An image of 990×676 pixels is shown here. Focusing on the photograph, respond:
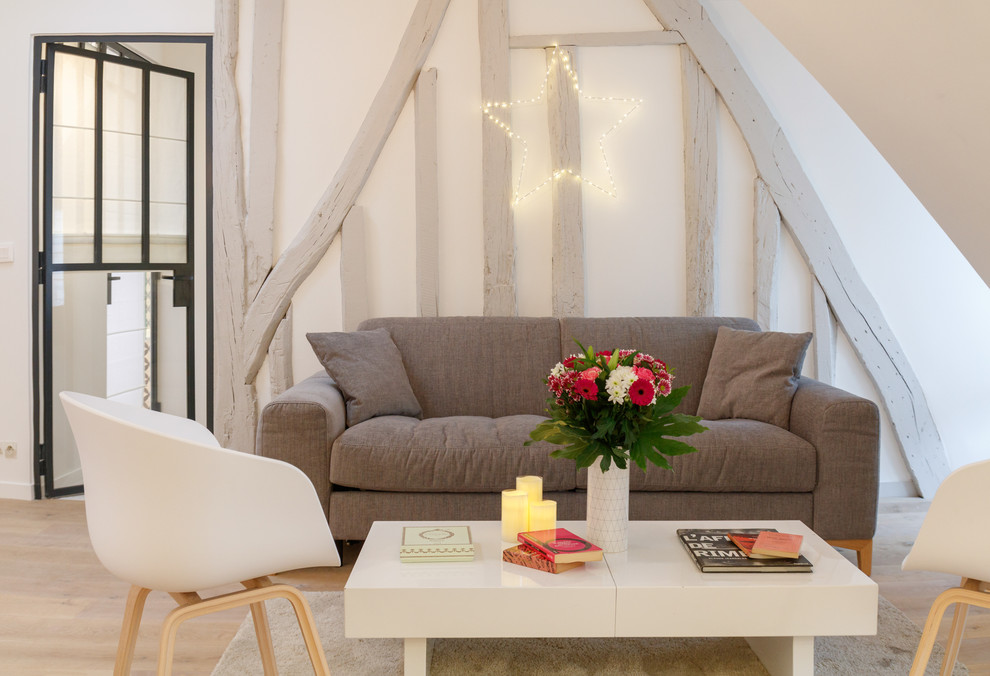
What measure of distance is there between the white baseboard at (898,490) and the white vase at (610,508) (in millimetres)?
2474

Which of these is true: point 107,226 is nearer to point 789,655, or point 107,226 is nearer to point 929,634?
point 789,655

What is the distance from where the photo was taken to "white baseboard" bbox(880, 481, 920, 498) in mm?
4098

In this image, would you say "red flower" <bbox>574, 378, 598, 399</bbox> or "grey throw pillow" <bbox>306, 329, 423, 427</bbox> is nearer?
"red flower" <bbox>574, 378, 598, 399</bbox>

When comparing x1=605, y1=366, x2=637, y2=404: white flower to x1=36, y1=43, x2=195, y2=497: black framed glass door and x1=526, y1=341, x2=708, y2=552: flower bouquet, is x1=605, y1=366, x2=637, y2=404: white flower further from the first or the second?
x1=36, y1=43, x2=195, y2=497: black framed glass door

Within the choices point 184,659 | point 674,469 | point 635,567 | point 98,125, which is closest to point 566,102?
point 674,469

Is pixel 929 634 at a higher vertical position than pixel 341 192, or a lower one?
lower

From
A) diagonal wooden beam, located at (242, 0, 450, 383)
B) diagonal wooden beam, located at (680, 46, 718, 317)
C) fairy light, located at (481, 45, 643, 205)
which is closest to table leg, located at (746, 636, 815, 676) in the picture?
diagonal wooden beam, located at (680, 46, 718, 317)

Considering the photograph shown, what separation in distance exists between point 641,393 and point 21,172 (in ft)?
11.0

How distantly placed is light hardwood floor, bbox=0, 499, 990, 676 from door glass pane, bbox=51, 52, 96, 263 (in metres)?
1.32

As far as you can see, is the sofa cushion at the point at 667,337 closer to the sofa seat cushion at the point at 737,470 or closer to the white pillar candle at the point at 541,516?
the sofa seat cushion at the point at 737,470

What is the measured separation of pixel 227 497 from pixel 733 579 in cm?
115

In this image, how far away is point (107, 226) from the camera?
13.8 ft

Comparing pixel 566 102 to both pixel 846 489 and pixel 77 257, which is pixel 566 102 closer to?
pixel 846 489

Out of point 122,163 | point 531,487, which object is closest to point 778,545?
point 531,487
